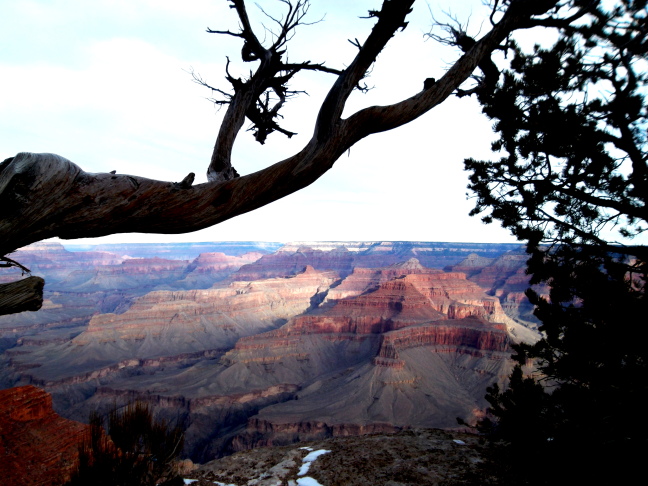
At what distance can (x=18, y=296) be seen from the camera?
1.91 meters

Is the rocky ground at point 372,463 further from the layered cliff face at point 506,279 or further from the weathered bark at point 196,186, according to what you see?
the layered cliff face at point 506,279

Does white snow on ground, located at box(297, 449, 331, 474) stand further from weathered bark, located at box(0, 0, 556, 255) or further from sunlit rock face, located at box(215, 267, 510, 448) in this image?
sunlit rock face, located at box(215, 267, 510, 448)

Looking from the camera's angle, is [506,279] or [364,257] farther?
[364,257]

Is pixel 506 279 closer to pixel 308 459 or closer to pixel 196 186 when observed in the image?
pixel 308 459

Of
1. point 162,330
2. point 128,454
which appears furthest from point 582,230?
point 162,330

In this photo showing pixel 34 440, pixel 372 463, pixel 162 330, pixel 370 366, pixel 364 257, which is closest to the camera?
pixel 372 463

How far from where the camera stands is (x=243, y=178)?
2227mm

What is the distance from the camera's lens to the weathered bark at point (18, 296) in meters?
1.91

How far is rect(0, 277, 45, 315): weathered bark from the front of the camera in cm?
191

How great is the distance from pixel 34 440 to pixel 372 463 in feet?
26.0

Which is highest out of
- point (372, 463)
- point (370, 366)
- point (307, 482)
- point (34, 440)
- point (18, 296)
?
point (18, 296)

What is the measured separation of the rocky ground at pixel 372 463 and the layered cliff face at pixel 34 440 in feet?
9.05

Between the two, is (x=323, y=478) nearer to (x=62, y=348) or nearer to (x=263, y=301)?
(x=62, y=348)

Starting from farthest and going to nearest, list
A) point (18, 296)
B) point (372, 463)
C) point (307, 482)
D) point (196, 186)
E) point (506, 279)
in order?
point (506, 279), point (372, 463), point (307, 482), point (196, 186), point (18, 296)
